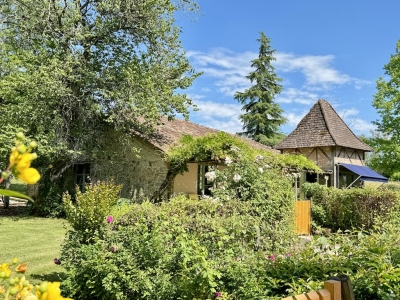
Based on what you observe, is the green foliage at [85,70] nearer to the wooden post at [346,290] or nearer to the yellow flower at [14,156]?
the wooden post at [346,290]

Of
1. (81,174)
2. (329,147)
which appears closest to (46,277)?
(81,174)

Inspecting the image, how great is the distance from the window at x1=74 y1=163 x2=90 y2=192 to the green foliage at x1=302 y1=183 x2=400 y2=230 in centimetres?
1122

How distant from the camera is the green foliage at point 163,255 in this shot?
436 centimetres

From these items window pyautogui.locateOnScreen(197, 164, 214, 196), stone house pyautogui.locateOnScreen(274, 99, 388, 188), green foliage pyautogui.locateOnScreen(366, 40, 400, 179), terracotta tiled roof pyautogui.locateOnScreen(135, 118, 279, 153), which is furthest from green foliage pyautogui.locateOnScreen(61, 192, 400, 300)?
green foliage pyautogui.locateOnScreen(366, 40, 400, 179)

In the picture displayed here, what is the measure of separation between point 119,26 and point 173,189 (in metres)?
7.57

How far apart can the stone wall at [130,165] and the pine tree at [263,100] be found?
22279 millimetres

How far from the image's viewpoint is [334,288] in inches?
92.5

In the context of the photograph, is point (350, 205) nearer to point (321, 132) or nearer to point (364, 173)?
point (364, 173)

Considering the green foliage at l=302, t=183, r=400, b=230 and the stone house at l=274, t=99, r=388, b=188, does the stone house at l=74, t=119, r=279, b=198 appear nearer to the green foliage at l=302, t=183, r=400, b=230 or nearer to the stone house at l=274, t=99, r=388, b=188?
the green foliage at l=302, t=183, r=400, b=230

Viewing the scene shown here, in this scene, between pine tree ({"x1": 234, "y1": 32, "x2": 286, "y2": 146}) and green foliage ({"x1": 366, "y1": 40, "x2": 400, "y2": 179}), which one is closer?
green foliage ({"x1": 366, "y1": 40, "x2": 400, "y2": 179})

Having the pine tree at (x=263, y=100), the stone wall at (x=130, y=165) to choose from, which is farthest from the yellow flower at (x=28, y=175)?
the pine tree at (x=263, y=100)

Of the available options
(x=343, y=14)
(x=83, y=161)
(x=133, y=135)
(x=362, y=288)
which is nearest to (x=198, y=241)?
(x=362, y=288)

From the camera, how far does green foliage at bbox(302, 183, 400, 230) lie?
12.6 m

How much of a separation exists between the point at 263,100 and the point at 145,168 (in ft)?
80.0
